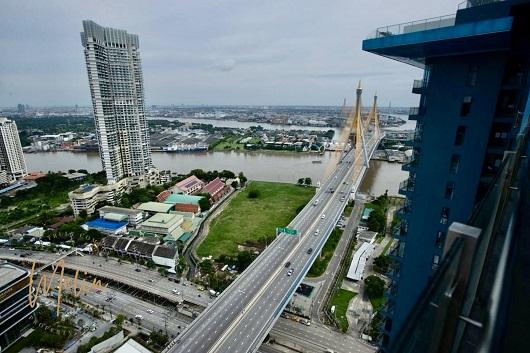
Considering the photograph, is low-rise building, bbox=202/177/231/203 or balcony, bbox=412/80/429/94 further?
low-rise building, bbox=202/177/231/203

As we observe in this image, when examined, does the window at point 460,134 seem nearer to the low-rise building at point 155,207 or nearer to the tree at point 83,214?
the low-rise building at point 155,207

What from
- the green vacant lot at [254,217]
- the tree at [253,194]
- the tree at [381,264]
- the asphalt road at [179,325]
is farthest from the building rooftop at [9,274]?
the tree at [253,194]

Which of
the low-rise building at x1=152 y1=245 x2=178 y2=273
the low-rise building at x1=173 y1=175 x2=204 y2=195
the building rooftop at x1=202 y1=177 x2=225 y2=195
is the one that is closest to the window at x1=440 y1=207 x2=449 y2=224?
the low-rise building at x1=152 y1=245 x2=178 y2=273

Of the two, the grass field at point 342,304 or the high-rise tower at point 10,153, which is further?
the high-rise tower at point 10,153

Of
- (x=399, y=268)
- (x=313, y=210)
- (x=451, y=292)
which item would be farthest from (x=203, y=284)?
(x=451, y=292)

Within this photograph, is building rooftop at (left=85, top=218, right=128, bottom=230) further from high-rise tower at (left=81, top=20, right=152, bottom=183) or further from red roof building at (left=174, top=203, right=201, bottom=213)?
high-rise tower at (left=81, top=20, right=152, bottom=183)

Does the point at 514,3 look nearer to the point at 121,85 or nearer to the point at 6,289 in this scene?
the point at 6,289
